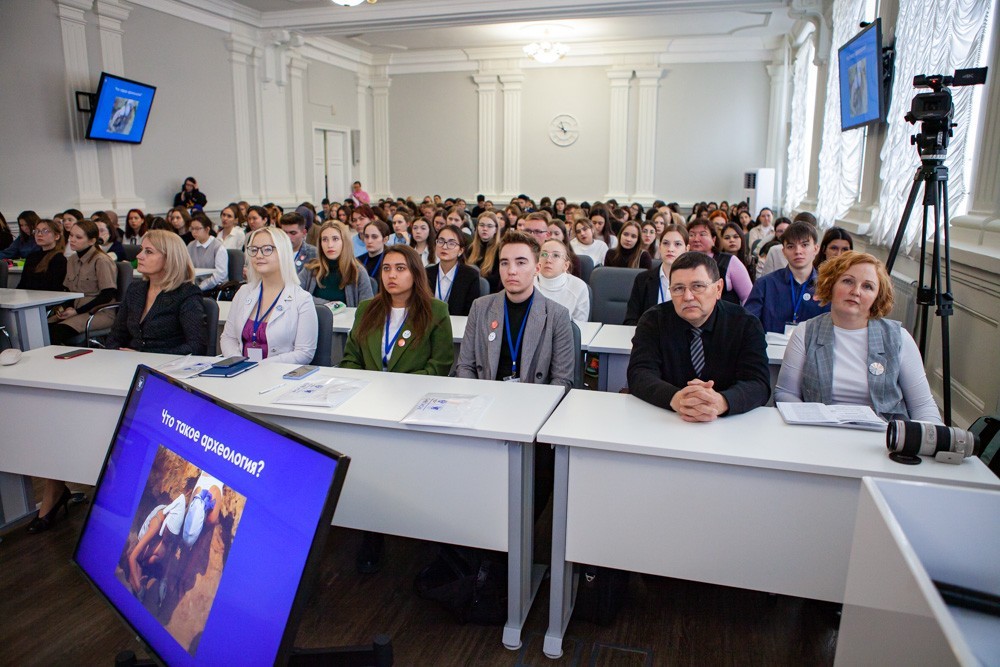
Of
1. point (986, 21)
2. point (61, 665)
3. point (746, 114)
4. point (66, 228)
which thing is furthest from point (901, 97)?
point (746, 114)

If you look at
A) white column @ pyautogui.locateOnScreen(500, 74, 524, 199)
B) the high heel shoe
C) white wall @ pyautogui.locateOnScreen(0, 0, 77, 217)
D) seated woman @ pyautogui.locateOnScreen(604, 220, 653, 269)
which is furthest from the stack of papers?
white column @ pyautogui.locateOnScreen(500, 74, 524, 199)

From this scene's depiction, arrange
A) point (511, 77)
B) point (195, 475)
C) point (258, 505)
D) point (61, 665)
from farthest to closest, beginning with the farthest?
point (511, 77) → point (61, 665) → point (195, 475) → point (258, 505)

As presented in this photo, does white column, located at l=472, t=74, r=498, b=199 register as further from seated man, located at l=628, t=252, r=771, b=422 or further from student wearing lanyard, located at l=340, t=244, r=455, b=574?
seated man, located at l=628, t=252, r=771, b=422

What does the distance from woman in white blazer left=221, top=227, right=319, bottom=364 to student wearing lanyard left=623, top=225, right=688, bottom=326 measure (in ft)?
6.19

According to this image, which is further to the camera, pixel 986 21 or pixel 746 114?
pixel 746 114

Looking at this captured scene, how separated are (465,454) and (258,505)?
117cm

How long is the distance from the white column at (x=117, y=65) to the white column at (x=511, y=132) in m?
7.56

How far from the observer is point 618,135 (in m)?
14.0

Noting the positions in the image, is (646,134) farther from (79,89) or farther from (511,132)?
(79,89)

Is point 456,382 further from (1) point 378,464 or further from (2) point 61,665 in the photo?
(2) point 61,665

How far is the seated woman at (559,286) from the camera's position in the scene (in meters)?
4.24

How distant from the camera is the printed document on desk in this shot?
2.17 metres

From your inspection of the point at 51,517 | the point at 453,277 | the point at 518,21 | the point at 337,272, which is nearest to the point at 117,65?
the point at 518,21

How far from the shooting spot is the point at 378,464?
231cm
